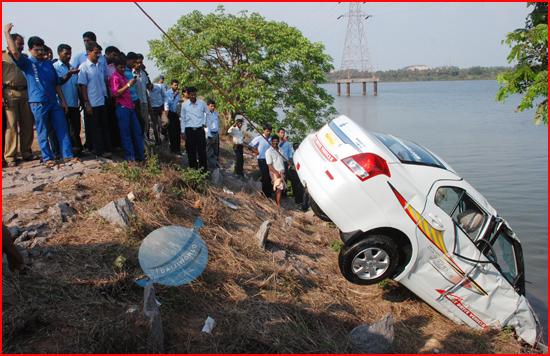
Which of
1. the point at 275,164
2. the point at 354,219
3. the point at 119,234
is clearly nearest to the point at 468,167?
the point at 275,164

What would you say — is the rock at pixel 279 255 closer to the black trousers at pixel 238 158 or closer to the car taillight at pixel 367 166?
the car taillight at pixel 367 166


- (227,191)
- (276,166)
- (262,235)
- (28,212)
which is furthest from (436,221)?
(276,166)

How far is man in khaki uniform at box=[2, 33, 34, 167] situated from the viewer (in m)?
6.56

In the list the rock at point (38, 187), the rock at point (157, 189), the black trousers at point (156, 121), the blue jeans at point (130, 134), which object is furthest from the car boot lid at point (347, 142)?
the black trousers at point (156, 121)

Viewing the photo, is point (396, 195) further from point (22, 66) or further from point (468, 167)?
point (468, 167)

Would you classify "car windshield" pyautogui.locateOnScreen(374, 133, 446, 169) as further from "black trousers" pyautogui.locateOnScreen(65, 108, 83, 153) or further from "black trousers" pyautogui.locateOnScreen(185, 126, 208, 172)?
"black trousers" pyautogui.locateOnScreen(65, 108, 83, 153)

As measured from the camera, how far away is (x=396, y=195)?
463cm

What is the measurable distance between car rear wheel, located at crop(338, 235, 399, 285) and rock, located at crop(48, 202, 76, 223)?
10.2 feet

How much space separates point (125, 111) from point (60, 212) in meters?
2.27

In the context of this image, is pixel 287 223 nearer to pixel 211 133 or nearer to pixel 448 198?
pixel 211 133

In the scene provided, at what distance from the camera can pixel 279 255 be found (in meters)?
5.97

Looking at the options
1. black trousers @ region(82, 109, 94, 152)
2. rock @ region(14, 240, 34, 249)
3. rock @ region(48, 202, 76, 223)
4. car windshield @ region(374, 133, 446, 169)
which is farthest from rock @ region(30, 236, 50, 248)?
car windshield @ region(374, 133, 446, 169)

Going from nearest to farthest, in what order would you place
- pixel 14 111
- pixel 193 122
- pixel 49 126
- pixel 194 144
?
pixel 49 126
pixel 14 111
pixel 193 122
pixel 194 144

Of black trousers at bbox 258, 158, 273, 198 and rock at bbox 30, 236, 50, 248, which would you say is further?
black trousers at bbox 258, 158, 273, 198
